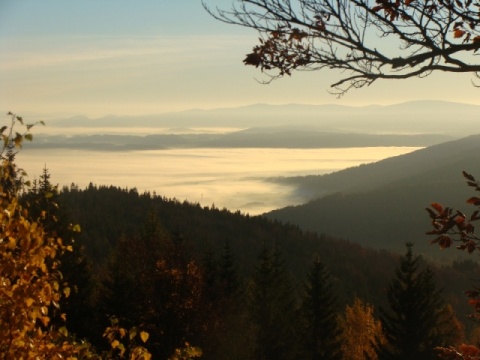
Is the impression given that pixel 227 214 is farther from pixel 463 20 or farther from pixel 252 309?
pixel 463 20

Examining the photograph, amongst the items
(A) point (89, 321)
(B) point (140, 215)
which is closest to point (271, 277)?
(A) point (89, 321)

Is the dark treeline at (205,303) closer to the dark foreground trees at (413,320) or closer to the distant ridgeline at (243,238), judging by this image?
the dark foreground trees at (413,320)

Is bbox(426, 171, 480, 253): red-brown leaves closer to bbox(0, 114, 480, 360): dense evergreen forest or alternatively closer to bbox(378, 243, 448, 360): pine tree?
bbox(0, 114, 480, 360): dense evergreen forest

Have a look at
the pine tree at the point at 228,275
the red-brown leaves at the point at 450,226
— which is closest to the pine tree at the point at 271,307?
the pine tree at the point at 228,275

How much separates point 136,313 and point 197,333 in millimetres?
4139

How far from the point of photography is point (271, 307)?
1582 inches

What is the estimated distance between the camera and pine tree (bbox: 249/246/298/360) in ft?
127

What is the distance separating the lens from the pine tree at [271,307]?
38.6 metres

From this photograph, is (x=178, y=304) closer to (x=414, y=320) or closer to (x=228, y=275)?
(x=414, y=320)

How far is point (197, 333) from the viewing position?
32.8 m

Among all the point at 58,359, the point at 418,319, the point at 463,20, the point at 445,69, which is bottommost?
the point at 418,319

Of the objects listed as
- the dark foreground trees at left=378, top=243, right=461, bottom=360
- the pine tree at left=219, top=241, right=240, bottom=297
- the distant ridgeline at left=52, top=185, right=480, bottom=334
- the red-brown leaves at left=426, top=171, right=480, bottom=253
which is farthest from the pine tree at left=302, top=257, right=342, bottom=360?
the distant ridgeline at left=52, top=185, right=480, bottom=334

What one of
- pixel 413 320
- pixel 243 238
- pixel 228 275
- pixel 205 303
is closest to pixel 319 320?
pixel 205 303

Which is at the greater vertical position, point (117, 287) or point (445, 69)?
point (445, 69)
